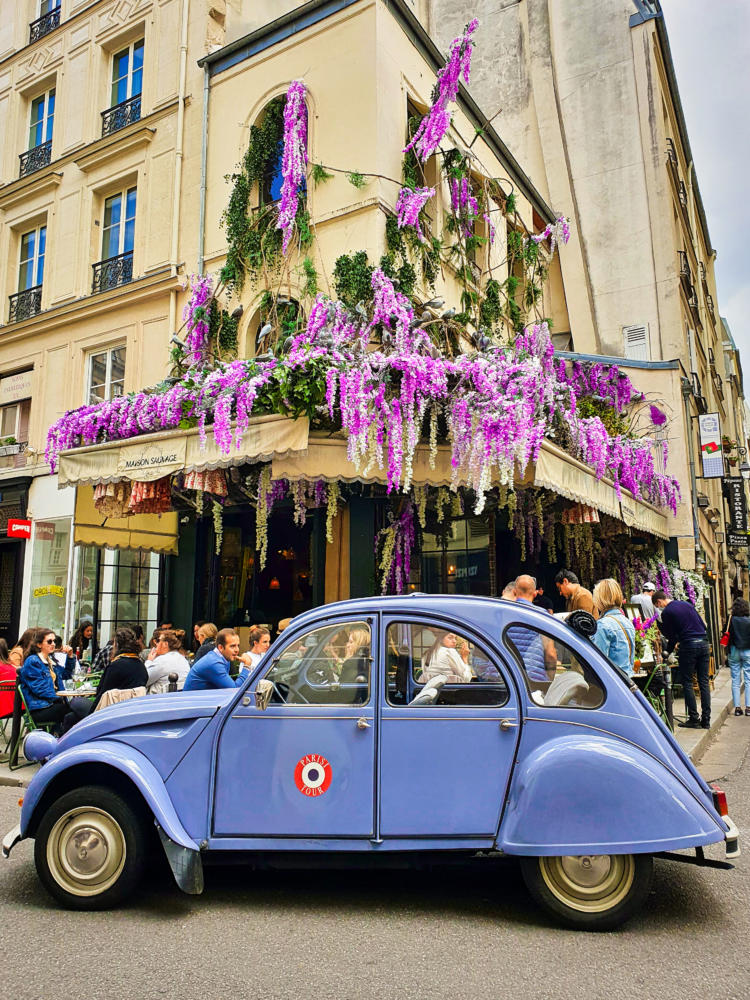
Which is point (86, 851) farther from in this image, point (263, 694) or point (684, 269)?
point (684, 269)

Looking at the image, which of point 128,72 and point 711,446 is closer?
point 128,72

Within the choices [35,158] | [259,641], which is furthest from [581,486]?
[35,158]

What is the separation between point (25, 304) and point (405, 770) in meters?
16.2

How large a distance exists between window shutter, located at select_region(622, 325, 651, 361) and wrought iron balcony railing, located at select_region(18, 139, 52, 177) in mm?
14131

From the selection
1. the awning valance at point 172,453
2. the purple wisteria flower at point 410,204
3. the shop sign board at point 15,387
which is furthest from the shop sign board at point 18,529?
the purple wisteria flower at point 410,204

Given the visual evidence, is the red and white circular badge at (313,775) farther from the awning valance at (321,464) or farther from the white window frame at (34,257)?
the white window frame at (34,257)

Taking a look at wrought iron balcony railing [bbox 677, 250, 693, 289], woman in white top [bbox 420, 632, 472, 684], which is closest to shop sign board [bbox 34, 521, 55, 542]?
woman in white top [bbox 420, 632, 472, 684]

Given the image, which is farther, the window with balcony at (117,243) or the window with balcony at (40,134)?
the window with balcony at (40,134)

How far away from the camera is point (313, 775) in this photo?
4250mm

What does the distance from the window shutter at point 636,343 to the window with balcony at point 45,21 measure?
15396mm

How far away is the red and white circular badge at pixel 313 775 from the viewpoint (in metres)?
4.23

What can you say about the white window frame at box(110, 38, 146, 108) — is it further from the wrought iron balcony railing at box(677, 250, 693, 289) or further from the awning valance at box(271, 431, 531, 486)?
the wrought iron balcony railing at box(677, 250, 693, 289)

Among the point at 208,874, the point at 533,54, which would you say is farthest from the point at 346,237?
the point at 533,54

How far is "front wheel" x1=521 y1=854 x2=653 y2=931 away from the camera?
4000mm
